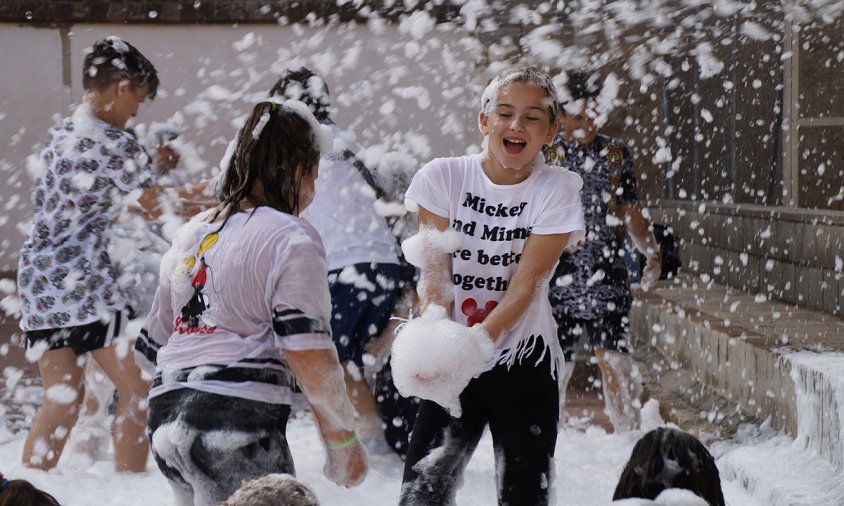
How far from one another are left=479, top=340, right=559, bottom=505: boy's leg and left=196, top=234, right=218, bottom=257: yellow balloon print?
0.80m

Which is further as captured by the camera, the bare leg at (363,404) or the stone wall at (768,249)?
the stone wall at (768,249)

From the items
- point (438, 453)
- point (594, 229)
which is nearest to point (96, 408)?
point (594, 229)

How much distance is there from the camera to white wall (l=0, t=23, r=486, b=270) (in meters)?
11.1

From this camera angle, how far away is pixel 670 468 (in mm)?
2504

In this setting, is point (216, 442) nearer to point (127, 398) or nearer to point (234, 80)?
point (127, 398)

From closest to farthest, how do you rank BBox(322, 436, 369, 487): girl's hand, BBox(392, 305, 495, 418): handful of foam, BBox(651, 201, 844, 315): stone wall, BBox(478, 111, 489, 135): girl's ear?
1. BBox(322, 436, 369, 487): girl's hand
2. BBox(392, 305, 495, 418): handful of foam
3. BBox(478, 111, 489, 135): girl's ear
4. BBox(651, 201, 844, 315): stone wall

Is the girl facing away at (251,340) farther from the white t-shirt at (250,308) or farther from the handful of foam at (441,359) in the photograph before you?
the handful of foam at (441,359)

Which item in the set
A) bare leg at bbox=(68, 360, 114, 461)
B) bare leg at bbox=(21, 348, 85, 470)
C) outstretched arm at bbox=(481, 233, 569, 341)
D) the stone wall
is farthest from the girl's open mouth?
the stone wall

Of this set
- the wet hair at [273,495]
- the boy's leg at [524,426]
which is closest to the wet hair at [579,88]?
the boy's leg at [524,426]

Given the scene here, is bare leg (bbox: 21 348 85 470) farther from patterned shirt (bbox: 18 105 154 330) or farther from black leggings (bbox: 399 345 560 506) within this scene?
black leggings (bbox: 399 345 560 506)

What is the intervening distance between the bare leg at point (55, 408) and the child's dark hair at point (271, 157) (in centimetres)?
221

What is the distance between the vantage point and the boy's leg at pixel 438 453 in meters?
2.96

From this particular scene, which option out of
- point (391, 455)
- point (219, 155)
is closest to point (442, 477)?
point (391, 455)

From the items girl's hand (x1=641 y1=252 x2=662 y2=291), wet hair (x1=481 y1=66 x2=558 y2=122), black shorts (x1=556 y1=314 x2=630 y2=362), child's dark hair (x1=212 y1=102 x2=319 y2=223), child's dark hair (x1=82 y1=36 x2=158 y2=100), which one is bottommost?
→ black shorts (x1=556 y1=314 x2=630 y2=362)
